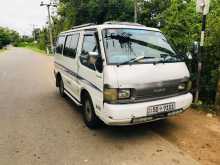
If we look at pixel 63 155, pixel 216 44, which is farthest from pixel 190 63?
pixel 63 155

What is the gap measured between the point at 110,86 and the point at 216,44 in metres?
3.41

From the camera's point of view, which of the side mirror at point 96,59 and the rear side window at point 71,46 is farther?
the rear side window at point 71,46

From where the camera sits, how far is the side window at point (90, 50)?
4.71 metres

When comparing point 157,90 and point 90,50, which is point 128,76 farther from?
point 90,50

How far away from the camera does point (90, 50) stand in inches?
206

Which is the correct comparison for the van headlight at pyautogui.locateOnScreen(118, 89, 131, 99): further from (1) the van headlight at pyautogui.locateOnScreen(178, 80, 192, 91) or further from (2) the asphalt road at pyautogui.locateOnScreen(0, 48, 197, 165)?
(1) the van headlight at pyautogui.locateOnScreen(178, 80, 192, 91)

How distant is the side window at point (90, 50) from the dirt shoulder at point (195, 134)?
1917 millimetres

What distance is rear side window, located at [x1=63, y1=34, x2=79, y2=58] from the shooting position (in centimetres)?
612

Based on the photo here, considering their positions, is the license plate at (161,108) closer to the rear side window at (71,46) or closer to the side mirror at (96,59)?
the side mirror at (96,59)

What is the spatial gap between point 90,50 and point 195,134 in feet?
8.88

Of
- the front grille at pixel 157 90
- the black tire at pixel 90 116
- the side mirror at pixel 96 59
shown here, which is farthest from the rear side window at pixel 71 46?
the front grille at pixel 157 90

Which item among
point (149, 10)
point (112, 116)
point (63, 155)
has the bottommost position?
point (63, 155)

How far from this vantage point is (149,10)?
570 inches

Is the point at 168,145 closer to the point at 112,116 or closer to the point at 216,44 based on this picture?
the point at 112,116
